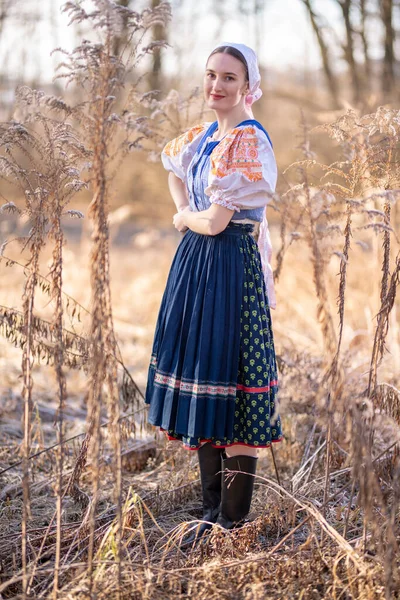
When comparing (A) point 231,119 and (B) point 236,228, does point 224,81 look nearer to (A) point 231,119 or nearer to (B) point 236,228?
(A) point 231,119

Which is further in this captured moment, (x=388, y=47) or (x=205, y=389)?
(x=388, y=47)

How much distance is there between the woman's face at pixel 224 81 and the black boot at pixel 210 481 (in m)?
1.26

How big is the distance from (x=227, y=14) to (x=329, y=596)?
10.4 meters

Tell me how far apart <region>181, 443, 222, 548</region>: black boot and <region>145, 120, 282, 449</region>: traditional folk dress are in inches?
4.8

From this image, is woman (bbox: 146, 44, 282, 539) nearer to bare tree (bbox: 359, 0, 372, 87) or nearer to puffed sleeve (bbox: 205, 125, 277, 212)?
puffed sleeve (bbox: 205, 125, 277, 212)

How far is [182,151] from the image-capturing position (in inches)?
102

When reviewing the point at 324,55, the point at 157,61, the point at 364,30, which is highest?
the point at 157,61

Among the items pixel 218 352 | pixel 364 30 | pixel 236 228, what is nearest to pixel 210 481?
pixel 218 352

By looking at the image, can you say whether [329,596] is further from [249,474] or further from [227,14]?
[227,14]

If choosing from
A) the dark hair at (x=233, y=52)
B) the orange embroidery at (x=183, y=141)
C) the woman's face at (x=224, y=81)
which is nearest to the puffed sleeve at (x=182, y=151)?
the orange embroidery at (x=183, y=141)

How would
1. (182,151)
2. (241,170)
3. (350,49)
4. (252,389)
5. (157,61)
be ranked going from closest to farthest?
(241,170) < (252,389) < (182,151) < (350,49) < (157,61)

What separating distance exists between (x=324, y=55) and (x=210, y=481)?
5.50 m

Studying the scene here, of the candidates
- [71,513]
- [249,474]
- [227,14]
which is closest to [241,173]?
[249,474]

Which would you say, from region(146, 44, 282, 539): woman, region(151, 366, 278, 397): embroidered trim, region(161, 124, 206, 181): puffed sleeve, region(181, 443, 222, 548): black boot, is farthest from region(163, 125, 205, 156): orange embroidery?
region(181, 443, 222, 548): black boot
